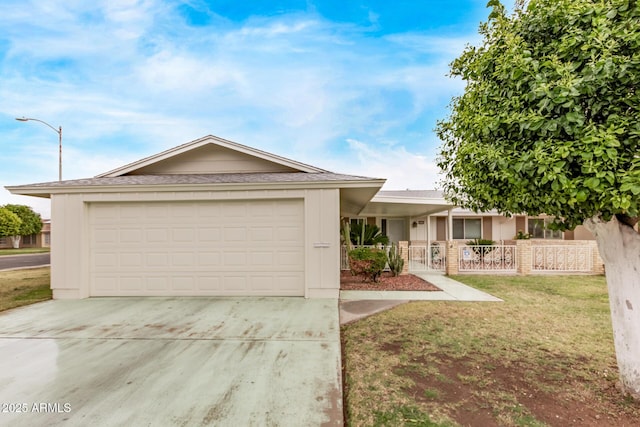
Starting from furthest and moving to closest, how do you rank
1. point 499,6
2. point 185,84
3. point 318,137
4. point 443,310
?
point 318,137, point 185,84, point 443,310, point 499,6

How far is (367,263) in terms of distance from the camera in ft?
30.2

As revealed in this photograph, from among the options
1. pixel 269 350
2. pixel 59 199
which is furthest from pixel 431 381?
pixel 59 199

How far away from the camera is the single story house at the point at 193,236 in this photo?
23.1 feet

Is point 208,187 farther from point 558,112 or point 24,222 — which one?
point 24,222

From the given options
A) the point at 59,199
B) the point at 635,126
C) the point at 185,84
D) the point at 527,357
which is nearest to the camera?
the point at 635,126

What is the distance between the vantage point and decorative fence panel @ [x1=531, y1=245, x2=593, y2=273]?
36.5ft

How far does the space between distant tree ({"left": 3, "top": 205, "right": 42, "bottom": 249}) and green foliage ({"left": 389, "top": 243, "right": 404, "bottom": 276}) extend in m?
42.7

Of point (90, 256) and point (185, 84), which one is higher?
point (185, 84)

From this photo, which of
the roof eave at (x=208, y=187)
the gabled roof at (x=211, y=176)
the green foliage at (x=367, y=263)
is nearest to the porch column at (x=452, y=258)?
the green foliage at (x=367, y=263)

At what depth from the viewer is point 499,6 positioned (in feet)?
10.6

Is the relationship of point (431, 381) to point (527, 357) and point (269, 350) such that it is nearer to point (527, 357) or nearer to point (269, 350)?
point (527, 357)

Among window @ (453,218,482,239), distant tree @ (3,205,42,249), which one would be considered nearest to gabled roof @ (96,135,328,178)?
window @ (453,218,482,239)

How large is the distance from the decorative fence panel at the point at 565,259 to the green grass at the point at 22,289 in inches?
626

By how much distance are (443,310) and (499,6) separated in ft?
17.7
